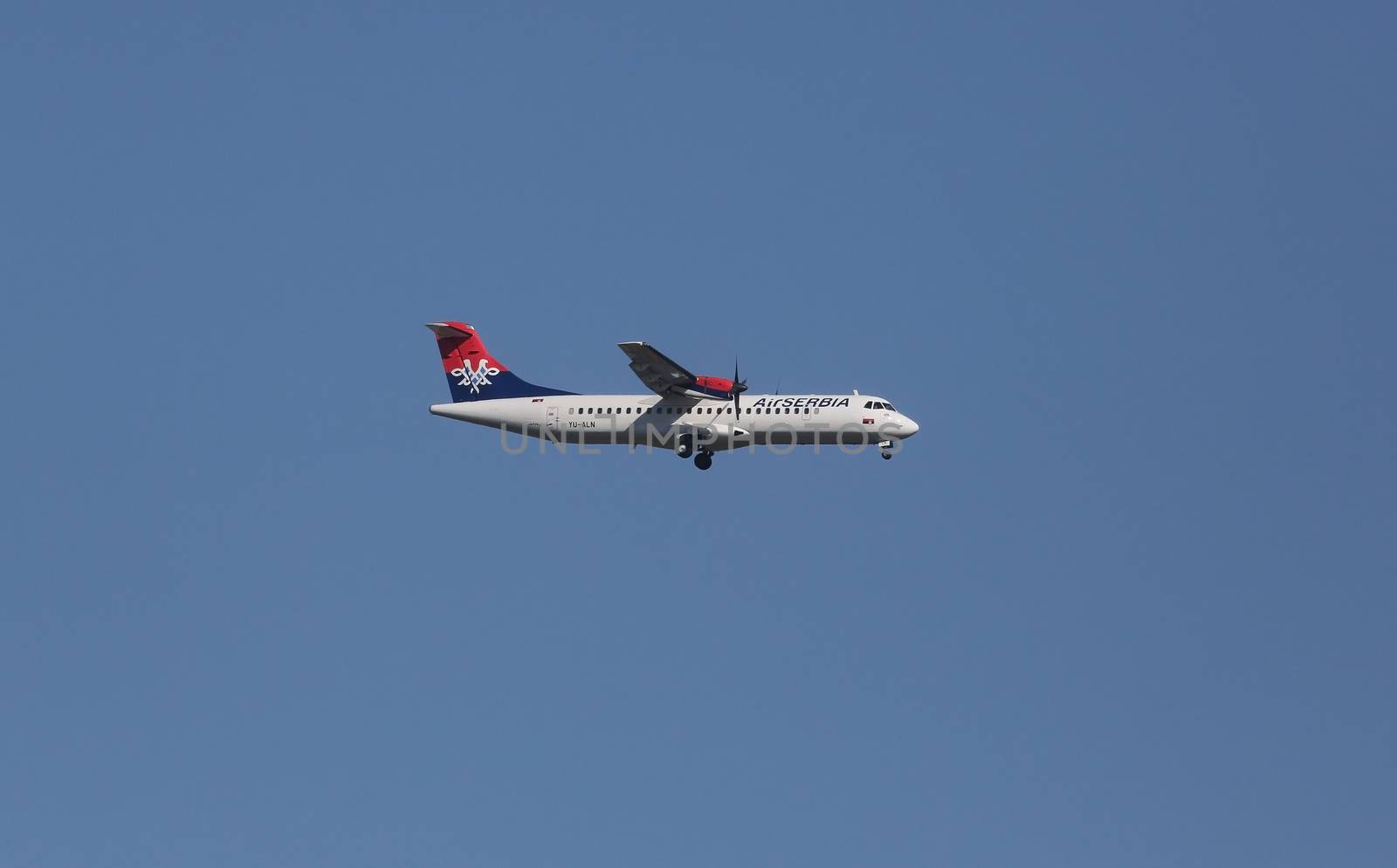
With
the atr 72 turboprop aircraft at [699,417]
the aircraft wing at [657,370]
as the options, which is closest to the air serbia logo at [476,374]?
the atr 72 turboprop aircraft at [699,417]

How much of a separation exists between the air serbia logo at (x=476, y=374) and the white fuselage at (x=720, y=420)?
2876 millimetres

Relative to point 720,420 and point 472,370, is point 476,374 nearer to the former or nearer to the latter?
point 472,370

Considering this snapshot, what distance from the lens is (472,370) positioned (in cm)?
5362

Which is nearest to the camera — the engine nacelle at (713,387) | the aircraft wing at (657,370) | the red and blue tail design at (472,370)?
the aircraft wing at (657,370)

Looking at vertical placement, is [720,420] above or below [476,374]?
below

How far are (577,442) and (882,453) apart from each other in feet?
32.7

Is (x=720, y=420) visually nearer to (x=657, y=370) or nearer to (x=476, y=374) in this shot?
(x=657, y=370)

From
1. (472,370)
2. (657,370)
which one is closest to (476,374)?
(472,370)

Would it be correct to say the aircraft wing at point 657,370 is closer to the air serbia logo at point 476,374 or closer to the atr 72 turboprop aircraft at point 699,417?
the atr 72 turboprop aircraft at point 699,417

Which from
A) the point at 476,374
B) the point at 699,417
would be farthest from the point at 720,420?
the point at 476,374

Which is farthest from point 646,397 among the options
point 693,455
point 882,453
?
point 882,453

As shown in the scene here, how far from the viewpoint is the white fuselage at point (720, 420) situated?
160 feet

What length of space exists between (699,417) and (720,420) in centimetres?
70

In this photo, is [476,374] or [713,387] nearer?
[713,387]
